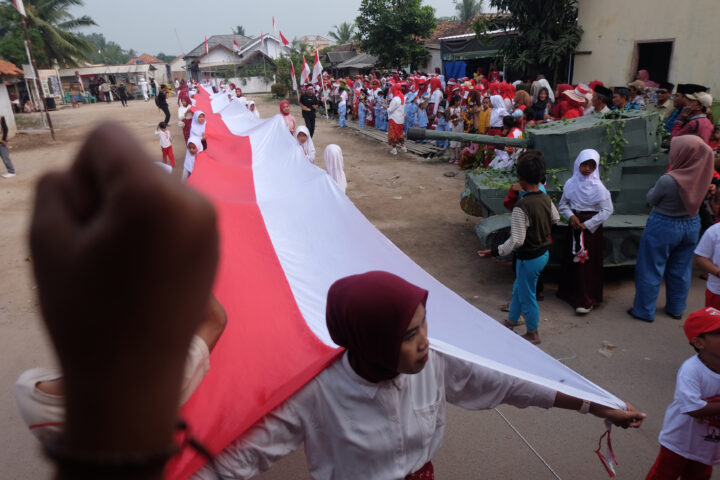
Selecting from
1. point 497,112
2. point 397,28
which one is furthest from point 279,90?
point 497,112

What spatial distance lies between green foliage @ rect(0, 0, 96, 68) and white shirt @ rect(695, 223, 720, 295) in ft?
106

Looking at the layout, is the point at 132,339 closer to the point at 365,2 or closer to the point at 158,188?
the point at 158,188

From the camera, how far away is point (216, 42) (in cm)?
5450

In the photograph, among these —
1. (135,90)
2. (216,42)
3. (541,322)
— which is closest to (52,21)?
(135,90)

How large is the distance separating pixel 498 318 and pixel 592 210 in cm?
142

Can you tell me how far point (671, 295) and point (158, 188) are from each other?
545 centimetres

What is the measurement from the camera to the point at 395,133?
13555 millimetres

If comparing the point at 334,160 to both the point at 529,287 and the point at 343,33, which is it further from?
the point at 343,33

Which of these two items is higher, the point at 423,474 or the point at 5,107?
the point at 5,107

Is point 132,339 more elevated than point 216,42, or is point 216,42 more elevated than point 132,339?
point 216,42

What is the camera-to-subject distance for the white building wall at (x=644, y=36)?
9.12m

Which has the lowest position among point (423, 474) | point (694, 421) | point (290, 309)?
point (694, 421)

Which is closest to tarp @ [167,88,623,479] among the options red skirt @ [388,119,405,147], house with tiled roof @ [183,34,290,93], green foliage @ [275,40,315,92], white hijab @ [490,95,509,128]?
white hijab @ [490,95,509,128]

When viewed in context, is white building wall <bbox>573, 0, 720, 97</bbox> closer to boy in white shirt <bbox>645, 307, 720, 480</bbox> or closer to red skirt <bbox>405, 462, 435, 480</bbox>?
boy in white shirt <bbox>645, 307, 720, 480</bbox>
